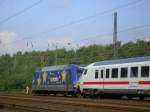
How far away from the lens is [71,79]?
115ft

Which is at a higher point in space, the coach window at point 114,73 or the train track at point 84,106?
the coach window at point 114,73

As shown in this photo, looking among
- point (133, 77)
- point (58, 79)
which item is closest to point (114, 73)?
point (133, 77)

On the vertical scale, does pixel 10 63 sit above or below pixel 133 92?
above

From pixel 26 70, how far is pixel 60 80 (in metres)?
53.9

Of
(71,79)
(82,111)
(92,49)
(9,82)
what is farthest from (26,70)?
(82,111)

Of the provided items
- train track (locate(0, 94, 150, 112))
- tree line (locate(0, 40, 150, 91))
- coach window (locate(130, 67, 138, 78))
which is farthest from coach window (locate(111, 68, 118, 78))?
tree line (locate(0, 40, 150, 91))

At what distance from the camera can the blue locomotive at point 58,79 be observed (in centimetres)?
3516

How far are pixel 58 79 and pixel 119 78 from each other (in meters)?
11.8

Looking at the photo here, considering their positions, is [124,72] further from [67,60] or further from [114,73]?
[67,60]

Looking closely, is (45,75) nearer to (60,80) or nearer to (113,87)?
(60,80)

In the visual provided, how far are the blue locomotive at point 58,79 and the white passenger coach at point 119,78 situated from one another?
3.54 metres

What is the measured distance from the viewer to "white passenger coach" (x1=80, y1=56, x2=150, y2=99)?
24266 mm

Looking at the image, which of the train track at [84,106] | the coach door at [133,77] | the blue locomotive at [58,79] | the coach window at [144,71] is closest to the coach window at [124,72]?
the coach door at [133,77]

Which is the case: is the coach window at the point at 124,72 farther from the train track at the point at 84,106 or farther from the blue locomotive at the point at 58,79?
the blue locomotive at the point at 58,79
